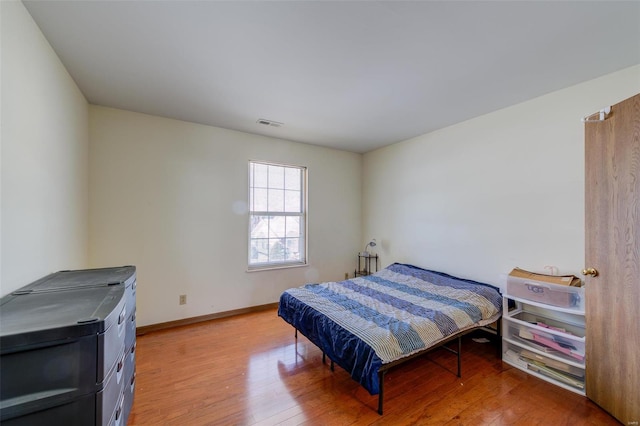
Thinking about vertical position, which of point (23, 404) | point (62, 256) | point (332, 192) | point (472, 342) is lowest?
point (472, 342)

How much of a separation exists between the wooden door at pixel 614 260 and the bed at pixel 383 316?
753mm

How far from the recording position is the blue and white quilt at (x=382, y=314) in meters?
1.73

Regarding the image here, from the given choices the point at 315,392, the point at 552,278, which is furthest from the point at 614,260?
the point at 315,392

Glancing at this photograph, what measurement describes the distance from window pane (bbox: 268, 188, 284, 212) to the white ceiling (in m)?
1.31

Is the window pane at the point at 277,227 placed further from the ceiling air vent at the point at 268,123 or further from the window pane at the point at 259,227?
the ceiling air vent at the point at 268,123

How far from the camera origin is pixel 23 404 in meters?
0.82

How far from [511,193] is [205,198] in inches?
137

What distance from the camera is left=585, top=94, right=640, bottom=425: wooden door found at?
5.24 feet

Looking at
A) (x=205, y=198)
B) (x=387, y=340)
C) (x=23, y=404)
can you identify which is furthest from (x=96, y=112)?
(x=387, y=340)

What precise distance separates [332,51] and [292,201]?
2.44 metres

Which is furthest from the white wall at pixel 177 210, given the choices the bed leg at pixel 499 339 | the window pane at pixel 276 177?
the bed leg at pixel 499 339

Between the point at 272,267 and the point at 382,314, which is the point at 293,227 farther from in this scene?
the point at 382,314

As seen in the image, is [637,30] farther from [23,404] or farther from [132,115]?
[132,115]

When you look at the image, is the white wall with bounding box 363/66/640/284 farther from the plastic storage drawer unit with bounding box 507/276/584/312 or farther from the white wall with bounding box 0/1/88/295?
the white wall with bounding box 0/1/88/295
